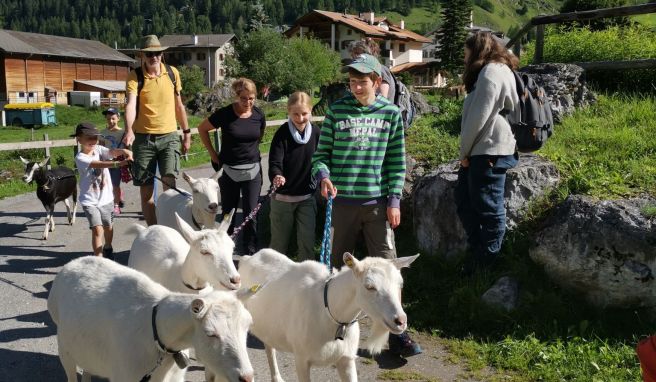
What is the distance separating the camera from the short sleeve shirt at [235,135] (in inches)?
278

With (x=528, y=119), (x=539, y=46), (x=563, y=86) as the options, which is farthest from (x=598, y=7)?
(x=528, y=119)

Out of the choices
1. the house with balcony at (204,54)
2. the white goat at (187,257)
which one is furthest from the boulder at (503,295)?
the house with balcony at (204,54)

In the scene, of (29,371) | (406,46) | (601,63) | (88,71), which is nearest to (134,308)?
(29,371)

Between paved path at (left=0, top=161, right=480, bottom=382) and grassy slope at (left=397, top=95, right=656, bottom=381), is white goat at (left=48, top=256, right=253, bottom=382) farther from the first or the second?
grassy slope at (left=397, top=95, right=656, bottom=381)

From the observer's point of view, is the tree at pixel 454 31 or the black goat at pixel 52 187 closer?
the black goat at pixel 52 187

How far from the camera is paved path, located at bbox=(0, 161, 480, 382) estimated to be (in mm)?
5074

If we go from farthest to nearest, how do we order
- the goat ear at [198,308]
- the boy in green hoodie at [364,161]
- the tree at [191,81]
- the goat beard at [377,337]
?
the tree at [191,81] < the boy in green hoodie at [364,161] < the goat beard at [377,337] < the goat ear at [198,308]

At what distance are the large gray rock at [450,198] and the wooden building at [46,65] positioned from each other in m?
68.2

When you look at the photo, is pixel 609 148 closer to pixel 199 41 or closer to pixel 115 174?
Result: pixel 115 174

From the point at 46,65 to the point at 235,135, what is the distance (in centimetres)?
7432

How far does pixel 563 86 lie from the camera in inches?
375

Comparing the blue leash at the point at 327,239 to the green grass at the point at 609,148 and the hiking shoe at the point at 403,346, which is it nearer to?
the hiking shoe at the point at 403,346

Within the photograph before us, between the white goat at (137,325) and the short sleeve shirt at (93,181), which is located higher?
the short sleeve shirt at (93,181)

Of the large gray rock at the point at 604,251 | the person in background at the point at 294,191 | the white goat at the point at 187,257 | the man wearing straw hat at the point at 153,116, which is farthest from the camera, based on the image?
the man wearing straw hat at the point at 153,116
